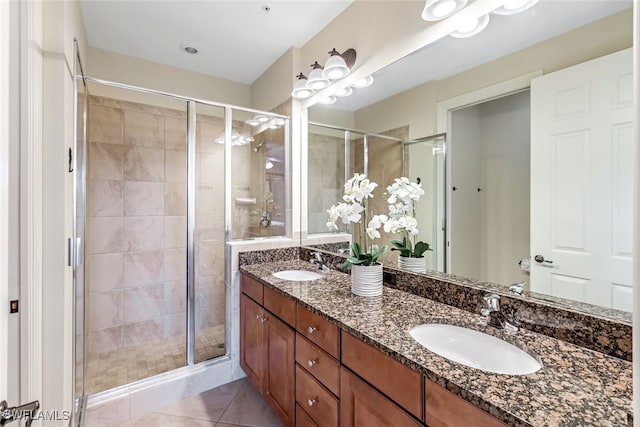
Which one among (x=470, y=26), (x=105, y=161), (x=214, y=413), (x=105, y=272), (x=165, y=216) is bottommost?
(x=214, y=413)

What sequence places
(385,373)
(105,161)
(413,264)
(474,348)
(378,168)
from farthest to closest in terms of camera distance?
1. (105,161)
2. (378,168)
3. (413,264)
4. (474,348)
5. (385,373)

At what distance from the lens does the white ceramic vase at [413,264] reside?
1616 mm

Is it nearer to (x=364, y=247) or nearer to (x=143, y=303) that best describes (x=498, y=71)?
(x=364, y=247)

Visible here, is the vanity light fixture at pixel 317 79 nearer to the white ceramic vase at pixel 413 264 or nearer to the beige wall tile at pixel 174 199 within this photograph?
the white ceramic vase at pixel 413 264

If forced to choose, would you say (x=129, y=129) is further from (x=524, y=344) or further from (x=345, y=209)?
(x=524, y=344)

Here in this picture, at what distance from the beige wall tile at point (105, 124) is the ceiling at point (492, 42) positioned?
2258 millimetres

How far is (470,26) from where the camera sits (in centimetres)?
137

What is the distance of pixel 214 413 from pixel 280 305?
930 millimetres

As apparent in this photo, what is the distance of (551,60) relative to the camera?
113 cm

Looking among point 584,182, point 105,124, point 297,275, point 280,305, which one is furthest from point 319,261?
point 105,124

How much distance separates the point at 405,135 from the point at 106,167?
2.54m

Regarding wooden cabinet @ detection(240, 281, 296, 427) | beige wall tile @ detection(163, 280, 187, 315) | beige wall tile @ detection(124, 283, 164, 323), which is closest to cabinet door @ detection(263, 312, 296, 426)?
wooden cabinet @ detection(240, 281, 296, 427)

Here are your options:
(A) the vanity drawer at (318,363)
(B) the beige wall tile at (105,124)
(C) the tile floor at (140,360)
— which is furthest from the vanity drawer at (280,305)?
(B) the beige wall tile at (105,124)

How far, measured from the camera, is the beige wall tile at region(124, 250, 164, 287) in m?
2.75
